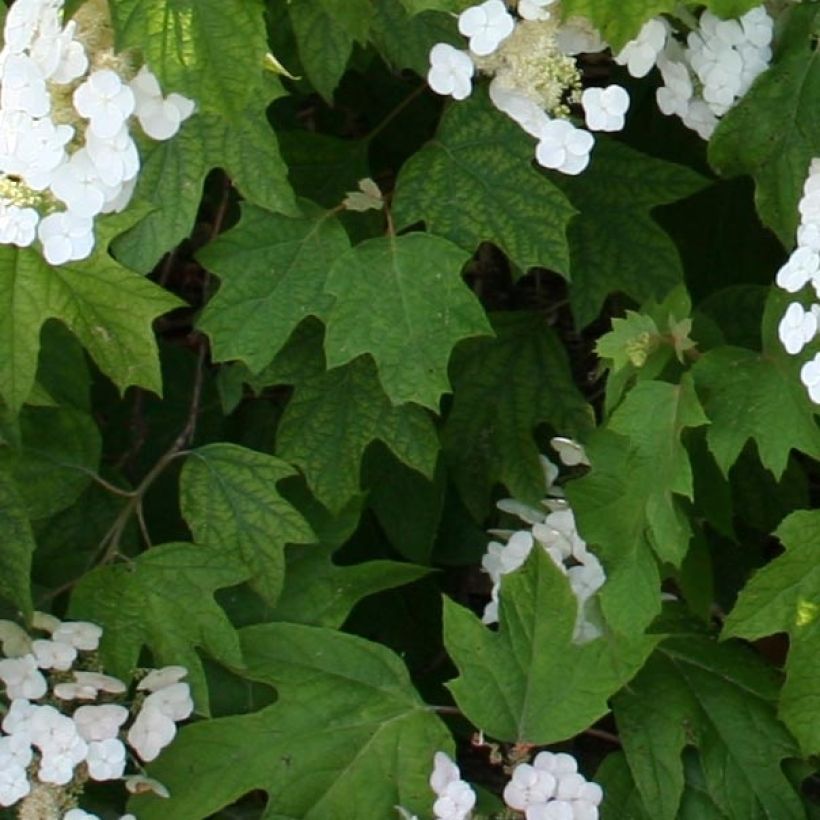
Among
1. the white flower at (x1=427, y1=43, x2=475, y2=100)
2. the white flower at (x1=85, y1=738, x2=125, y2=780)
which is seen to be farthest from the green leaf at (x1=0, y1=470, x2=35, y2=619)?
the white flower at (x1=427, y1=43, x2=475, y2=100)

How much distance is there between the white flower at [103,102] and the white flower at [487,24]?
38 centimetres

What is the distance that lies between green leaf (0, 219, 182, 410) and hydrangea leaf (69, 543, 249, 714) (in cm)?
27

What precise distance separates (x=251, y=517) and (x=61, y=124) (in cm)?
57

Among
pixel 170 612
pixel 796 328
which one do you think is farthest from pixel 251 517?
pixel 796 328

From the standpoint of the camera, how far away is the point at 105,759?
1957 millimetres

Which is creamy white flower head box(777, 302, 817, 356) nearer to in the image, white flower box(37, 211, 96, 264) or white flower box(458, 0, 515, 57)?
white flower box(458, 0, 515, 57)

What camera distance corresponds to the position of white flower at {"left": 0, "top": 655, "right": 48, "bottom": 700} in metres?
2.00

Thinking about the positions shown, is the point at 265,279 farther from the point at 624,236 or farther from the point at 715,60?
the point at 715,60

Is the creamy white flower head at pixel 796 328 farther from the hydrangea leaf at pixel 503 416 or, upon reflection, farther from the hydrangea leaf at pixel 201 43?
the hydrangea leaf at pixel 201 43

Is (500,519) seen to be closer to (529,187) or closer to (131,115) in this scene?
(529,187)

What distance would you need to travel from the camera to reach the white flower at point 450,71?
6.07ft

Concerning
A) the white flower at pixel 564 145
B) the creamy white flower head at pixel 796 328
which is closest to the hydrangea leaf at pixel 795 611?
the creamy white flower head at pixel 796 328

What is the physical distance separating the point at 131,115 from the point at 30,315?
0.26m

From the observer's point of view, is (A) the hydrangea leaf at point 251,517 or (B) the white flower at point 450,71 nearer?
(B) the white flower at point 450,71
